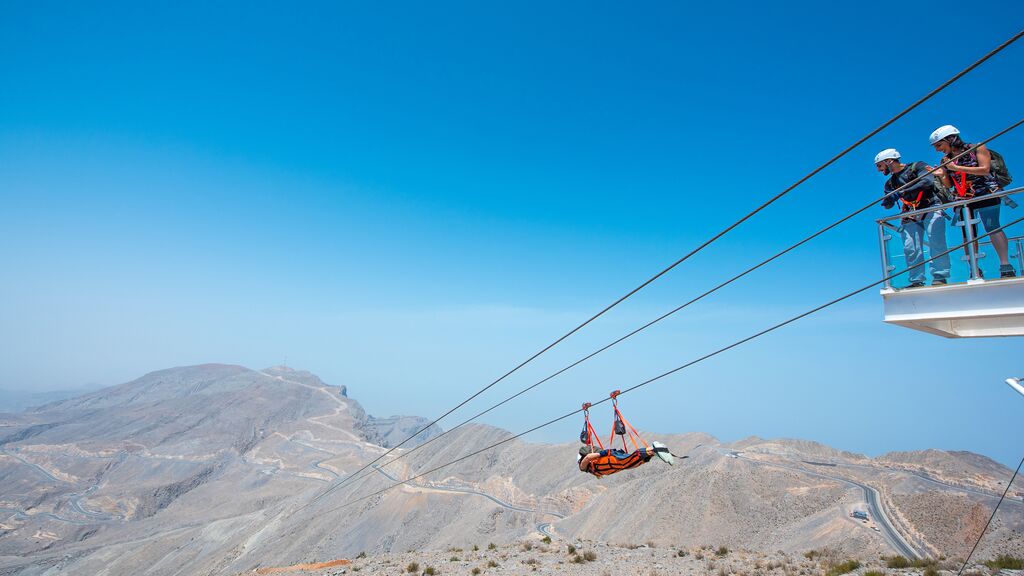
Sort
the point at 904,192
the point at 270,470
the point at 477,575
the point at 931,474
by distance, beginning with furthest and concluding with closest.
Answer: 1. the point at 270,470
2. the point at 931,474
3. the point at 477,575
4. the point at 904,192

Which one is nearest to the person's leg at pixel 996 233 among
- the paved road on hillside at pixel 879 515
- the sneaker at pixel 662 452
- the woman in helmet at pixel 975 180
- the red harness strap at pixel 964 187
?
the woman in helmet at pixel 975 180

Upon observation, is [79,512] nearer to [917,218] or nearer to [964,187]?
[917,218]

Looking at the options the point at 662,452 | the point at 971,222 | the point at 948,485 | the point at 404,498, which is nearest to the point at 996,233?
the point at 971,222

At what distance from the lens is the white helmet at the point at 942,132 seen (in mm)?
8227

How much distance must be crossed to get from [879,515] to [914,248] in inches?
1302

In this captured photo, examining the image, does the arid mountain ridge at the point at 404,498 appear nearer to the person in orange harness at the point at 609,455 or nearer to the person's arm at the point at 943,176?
the person in orange harness at the point at 609,455

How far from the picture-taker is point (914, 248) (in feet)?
28.3

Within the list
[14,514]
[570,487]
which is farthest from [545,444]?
[14,514]

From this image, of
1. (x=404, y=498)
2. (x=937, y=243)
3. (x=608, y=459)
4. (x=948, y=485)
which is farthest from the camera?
(x=404, y=498)

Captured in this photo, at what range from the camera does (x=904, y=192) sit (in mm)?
8789

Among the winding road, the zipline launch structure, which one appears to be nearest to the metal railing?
the zipline launch structure

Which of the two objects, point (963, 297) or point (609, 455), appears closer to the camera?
point (963, 297)

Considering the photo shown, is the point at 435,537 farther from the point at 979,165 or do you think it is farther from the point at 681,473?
the point at 979,165

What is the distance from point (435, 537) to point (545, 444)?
3348 cm
